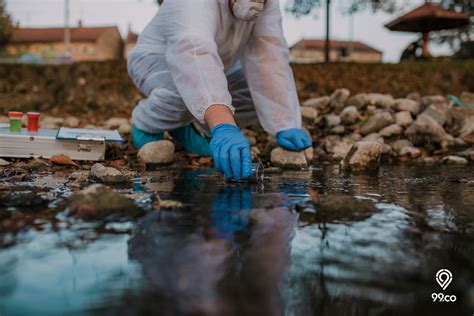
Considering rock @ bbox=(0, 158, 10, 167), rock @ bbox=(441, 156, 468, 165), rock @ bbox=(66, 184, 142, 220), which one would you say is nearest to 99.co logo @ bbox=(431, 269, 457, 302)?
rock @ bbox=(66, 184, 142, 220)

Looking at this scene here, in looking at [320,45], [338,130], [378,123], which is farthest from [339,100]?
[320,45]

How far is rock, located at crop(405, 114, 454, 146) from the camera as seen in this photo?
3334mm

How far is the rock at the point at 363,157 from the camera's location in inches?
98.0

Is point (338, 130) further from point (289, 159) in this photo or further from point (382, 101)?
point (289, 159)

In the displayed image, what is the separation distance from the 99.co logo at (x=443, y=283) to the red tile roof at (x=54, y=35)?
832 inches

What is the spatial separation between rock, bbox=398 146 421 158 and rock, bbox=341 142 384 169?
2.33 feet

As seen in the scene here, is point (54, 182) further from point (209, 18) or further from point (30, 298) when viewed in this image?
point (30, 298)

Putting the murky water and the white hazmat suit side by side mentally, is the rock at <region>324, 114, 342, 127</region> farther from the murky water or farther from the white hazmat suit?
the murky water

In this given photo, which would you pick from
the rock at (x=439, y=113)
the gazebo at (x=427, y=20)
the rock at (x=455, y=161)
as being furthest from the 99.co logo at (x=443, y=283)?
the gazebo at (x=427, y=20)

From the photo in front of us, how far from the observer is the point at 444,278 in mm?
849

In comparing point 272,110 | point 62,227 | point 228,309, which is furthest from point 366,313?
point 272,110

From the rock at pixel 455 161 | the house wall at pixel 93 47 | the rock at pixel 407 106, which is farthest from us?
the house wall at pixel 93 47

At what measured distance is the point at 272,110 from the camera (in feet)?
8.20

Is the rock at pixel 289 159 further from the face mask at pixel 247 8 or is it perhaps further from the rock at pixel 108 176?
the rock at pixel 108 176
